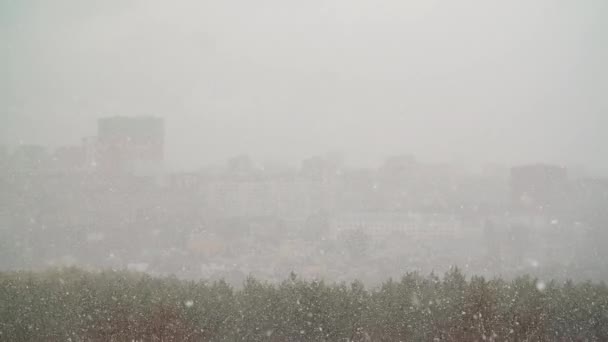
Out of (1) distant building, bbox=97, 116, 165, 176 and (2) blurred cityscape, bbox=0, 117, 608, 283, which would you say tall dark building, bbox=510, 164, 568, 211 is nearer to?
(2) blurred cityscape, bbox=0, 117, 608, 283

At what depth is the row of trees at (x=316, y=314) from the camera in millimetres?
17844

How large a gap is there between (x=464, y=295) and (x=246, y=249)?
351 ft

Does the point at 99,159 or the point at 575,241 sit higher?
the point at 99,159

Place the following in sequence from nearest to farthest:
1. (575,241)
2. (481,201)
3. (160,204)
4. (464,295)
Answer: (464,295) < (575,241) < (160,204) < (481,201)

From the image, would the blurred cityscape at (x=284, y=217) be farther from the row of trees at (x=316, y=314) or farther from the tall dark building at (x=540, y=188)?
the row of trees at (x=316, y=314)

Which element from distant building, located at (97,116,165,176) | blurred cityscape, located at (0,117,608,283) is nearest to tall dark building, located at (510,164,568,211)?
blurred cityscape, located at (0,117,608,283)

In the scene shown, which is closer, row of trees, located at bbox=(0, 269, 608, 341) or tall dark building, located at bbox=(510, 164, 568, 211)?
row of trees, located at bbox=(0, 269, 608, 341)

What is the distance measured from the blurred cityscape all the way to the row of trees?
238 feet

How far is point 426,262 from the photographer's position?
4200 inches

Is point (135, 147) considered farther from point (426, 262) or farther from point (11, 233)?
point (426, 262)

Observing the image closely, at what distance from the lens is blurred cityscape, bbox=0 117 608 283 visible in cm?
10806

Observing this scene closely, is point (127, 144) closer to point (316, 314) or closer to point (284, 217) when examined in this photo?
point (284, 217)

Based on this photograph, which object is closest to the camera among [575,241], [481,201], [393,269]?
[393,269]

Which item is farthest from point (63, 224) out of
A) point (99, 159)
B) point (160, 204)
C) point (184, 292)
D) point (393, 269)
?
point (184, 292)
